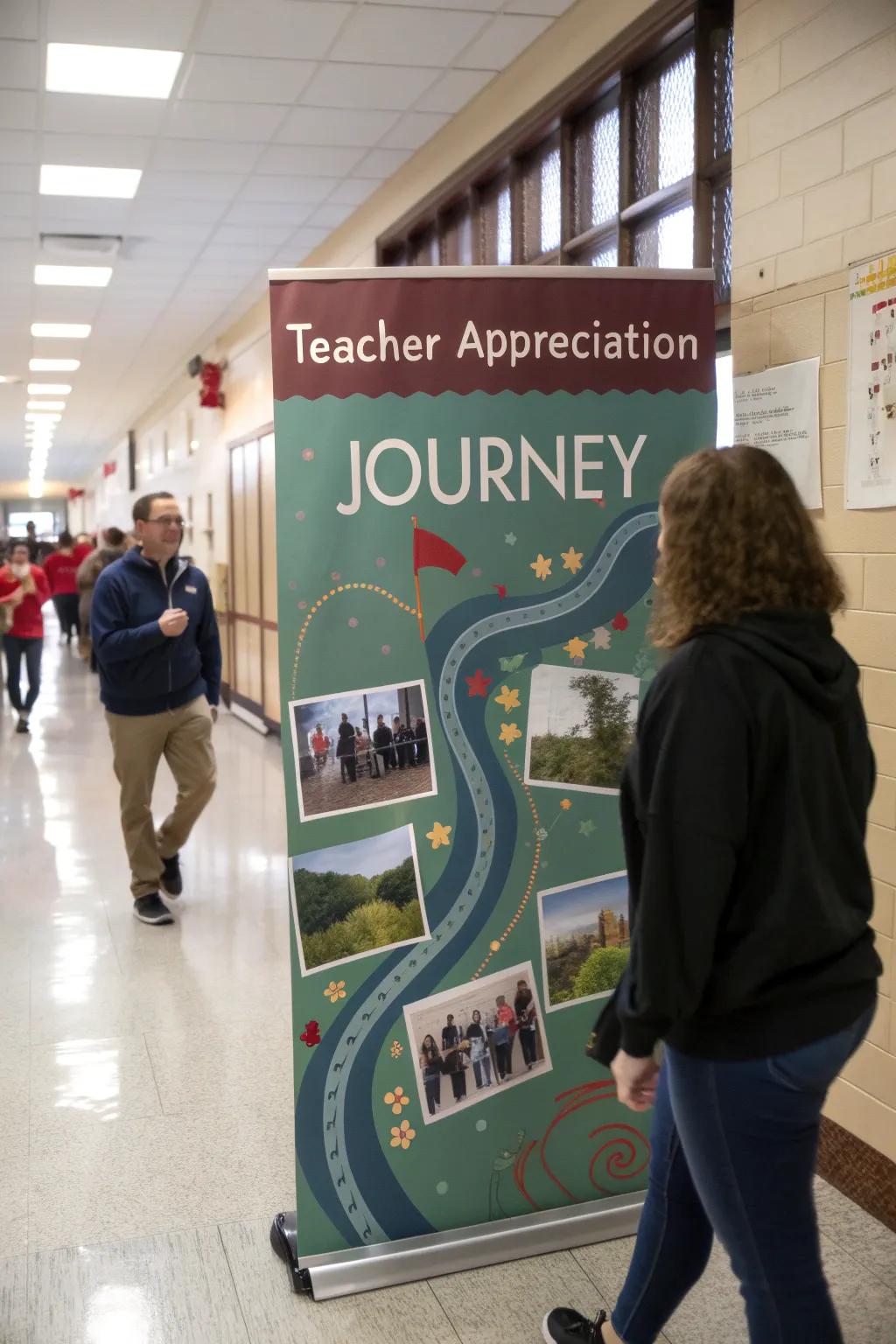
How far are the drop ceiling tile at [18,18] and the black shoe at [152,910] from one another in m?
3.08

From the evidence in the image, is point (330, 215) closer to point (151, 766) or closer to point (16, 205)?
point (16, 205)

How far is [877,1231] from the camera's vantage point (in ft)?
7.93

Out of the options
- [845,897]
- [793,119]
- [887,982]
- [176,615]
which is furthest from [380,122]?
[845,897]

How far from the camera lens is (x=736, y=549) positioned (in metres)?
1.49

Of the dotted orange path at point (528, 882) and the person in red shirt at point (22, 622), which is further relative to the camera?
the person in red shirt at point (22, 622)

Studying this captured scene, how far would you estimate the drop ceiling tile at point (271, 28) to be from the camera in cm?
387

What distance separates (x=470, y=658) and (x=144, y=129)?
150 inches

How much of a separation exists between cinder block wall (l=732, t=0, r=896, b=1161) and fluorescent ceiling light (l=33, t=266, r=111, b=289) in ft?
18.8

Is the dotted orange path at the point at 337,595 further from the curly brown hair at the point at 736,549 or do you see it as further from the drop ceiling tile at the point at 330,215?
the drop ceiling tile at the point at 330,215

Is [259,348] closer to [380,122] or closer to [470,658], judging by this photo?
[380,122]

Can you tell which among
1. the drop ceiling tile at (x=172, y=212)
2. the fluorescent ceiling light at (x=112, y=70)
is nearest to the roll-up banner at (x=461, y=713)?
the fluorescent ceiling light at (x=112, y=70)

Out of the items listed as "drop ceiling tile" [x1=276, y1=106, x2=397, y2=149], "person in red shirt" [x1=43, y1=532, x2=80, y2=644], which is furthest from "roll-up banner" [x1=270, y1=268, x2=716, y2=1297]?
"person in red shirt" [x1=43, y1=532, x2=80, y2=644]

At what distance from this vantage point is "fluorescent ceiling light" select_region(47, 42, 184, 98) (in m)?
4.23

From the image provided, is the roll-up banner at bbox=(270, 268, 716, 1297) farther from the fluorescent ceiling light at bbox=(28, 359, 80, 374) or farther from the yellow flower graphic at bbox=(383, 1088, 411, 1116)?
the fluorescent ceiling light at bbox=(28, 359, 80, 374)
